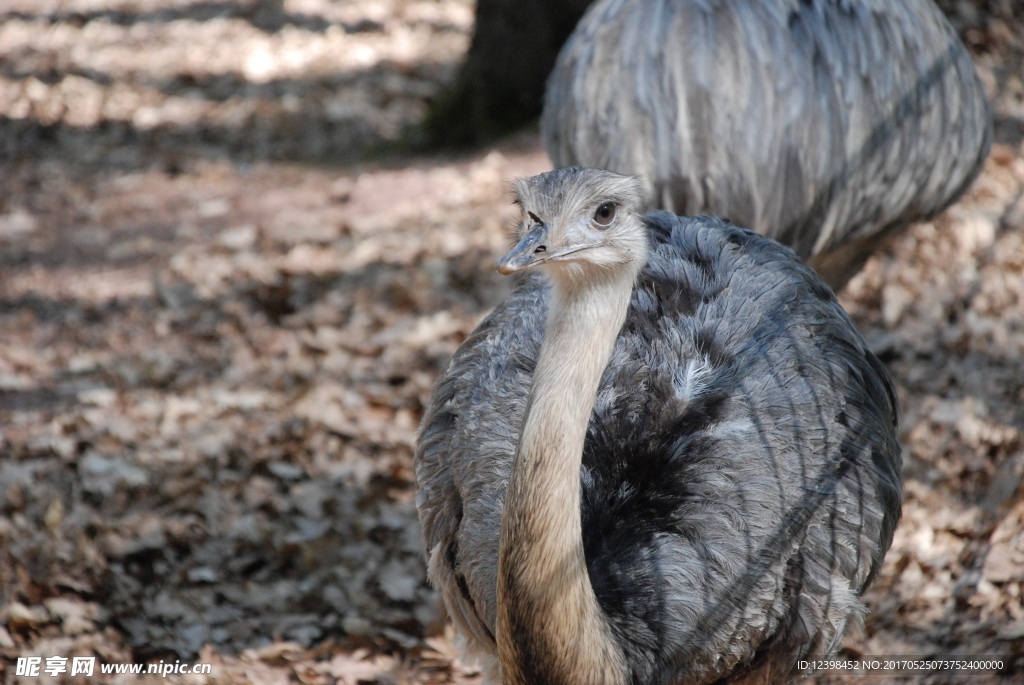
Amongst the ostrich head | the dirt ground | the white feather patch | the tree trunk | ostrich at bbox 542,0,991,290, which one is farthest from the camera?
the tree trunk

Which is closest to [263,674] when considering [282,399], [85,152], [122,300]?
[282,399]

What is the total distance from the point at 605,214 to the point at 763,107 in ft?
6.71

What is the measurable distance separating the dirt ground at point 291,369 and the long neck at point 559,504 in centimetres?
152

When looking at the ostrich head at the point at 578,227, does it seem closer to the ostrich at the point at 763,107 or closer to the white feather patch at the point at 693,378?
the white feather patch at the point at 693,378

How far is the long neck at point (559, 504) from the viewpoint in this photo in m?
2.20

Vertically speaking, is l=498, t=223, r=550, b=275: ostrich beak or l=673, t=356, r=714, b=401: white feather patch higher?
l=498, t=223, r=550, b=275: ostrich beak

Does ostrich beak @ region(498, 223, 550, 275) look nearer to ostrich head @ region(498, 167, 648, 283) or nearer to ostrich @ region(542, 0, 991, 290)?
ostrich head @ region(498, 167, 648, 283)

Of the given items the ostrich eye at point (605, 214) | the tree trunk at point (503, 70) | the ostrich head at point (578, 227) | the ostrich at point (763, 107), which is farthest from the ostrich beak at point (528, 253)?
the tree trunk at point (503, 70)

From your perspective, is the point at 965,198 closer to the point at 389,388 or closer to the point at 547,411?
the point at 389,388

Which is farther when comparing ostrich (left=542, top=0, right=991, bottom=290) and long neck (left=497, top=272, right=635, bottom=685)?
ostrich (left=542, top=0, right=991, bottom=290)

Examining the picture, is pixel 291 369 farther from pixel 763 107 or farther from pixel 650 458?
pixel 650 458

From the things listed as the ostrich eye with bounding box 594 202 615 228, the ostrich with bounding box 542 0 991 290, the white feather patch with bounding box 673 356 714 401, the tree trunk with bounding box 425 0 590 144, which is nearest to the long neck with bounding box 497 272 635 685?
the ostrich eye with bounding box 594 202 615 228

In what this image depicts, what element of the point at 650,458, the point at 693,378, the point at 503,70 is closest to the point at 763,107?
the point at 693,378

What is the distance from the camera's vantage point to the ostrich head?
2.20m
